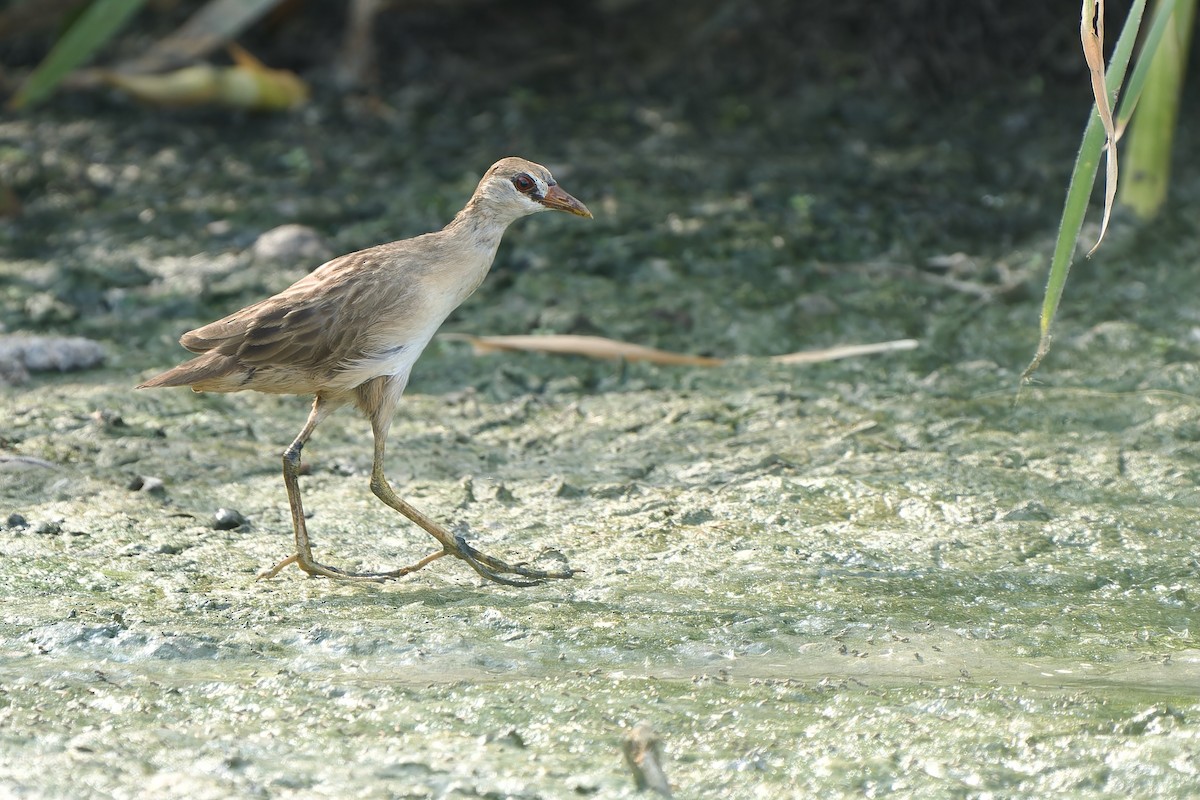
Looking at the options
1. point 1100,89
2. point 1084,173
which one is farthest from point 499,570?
point 1100,89

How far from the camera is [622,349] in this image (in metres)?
5.03

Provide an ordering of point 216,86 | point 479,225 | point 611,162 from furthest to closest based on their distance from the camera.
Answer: point 216,86
point 611,162
point 479,225

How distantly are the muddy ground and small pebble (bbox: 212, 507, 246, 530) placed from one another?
0.07m

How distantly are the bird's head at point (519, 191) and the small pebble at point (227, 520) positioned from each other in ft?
3.49

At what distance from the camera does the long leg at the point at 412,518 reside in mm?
3602

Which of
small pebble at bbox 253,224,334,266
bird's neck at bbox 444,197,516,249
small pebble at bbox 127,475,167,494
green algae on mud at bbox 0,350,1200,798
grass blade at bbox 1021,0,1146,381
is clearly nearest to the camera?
green algae on mud at bbox 0,350,1200,798

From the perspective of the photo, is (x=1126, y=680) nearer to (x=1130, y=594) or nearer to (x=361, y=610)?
(x=1130, y=594)

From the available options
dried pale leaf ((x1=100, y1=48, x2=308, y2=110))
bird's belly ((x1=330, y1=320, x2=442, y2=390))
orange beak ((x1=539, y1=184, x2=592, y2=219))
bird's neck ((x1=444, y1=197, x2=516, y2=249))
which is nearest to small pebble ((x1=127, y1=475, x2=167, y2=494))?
bird's belly ((x1=330, y1=320, x2=442, y2=390))

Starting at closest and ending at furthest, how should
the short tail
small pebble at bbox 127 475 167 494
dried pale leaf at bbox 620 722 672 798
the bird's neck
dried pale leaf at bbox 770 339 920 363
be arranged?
1. dried pale leaf at bbox 620 722 672 798
2. the short tail
3. the bird's neck
4. small pebble at bbox 127 475 167 494
5. dried pale leaf at bbox 770 339 920 363

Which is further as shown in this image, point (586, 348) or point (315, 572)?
point (586, 348)

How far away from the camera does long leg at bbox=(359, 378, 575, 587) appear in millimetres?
3602

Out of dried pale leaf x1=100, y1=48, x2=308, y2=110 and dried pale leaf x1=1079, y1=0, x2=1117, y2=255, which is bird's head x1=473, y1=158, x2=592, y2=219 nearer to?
dried pale leaf x1=1079, y1=0, x2=1117, y2=255

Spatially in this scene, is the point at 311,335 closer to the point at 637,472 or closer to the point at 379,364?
the point at 379,364

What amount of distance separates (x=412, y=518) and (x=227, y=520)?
531 mm
